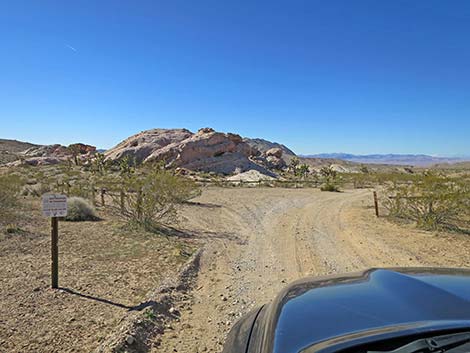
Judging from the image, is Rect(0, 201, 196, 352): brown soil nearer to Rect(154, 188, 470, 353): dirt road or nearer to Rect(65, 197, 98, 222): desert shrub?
Rect(154, 188, 470, 353): dirt road

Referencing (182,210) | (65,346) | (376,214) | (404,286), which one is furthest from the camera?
(182,210)

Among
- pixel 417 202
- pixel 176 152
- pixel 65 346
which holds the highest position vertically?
pixel 176 152

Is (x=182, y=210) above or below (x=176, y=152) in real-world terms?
below

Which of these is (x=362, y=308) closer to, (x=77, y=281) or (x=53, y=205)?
(x=53, y=205)

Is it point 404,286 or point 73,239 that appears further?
point 73,239

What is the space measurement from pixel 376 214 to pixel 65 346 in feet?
40.9

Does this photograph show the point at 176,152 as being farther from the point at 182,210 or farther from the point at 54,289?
the point at 54,289

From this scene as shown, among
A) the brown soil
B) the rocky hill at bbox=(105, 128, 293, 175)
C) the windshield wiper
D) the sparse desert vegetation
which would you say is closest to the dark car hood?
the windshield wiper

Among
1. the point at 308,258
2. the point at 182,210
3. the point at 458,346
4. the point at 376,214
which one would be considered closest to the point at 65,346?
the point at 458,346

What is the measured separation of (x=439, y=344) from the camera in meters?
1.46

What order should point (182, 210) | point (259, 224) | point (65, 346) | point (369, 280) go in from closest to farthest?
point (369, 280), point (65, 346), point (259, 224), point (182, 210)

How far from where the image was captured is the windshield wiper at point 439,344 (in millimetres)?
1428

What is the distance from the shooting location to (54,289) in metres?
5.61

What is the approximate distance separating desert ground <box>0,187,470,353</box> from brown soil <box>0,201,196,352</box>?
2cm
